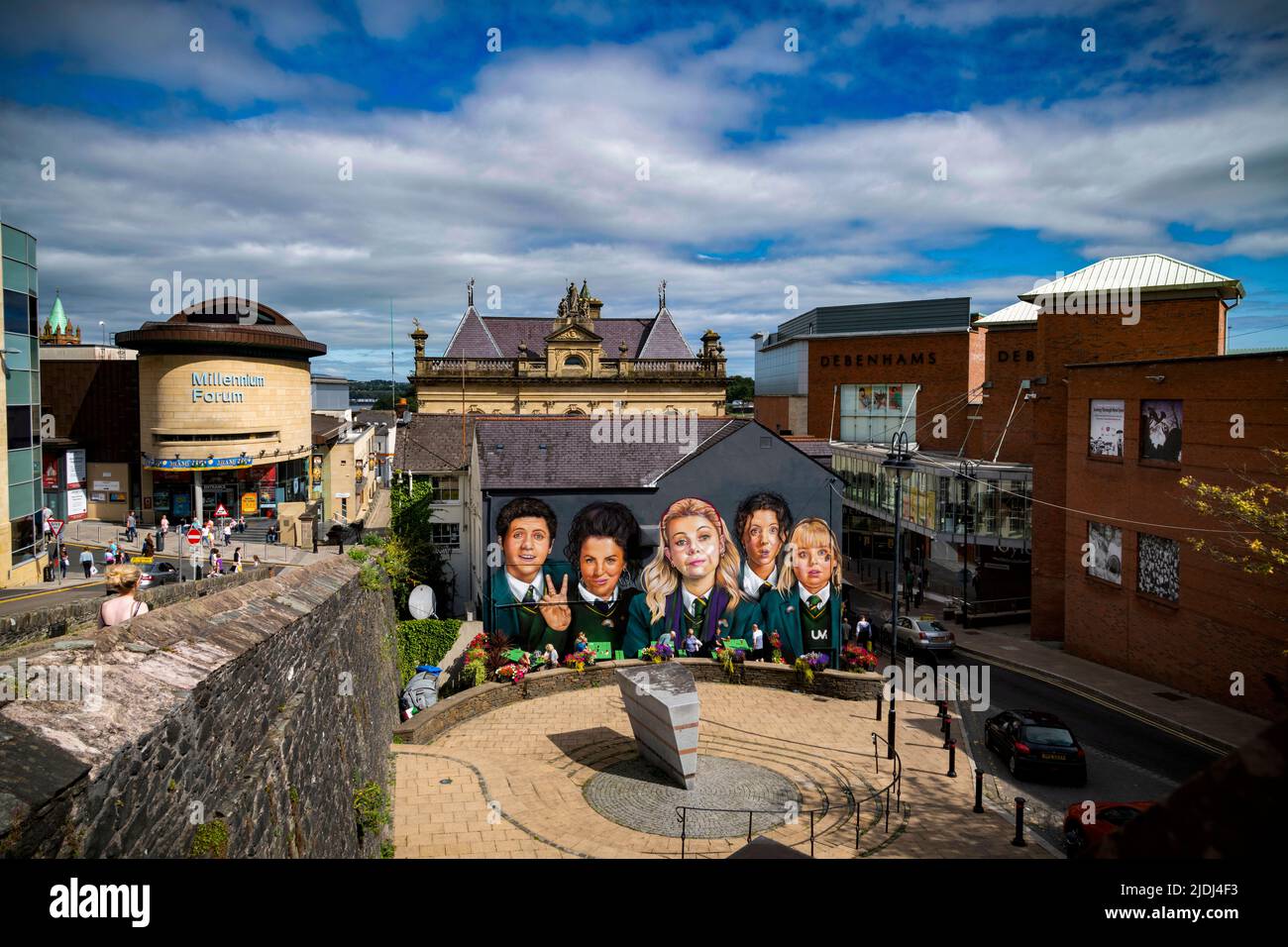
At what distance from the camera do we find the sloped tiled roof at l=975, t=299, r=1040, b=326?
49.5 metres

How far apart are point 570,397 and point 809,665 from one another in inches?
1544

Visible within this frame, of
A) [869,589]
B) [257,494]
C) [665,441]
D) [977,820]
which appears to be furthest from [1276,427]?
[257,494]

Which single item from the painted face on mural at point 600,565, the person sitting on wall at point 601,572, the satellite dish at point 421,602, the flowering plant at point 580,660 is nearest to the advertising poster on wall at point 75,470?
Answer: the satellite dish at point 421,602

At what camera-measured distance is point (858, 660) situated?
81.6ft

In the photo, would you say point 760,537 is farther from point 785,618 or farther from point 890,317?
point 890,317

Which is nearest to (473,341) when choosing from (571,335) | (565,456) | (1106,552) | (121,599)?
(571,335)

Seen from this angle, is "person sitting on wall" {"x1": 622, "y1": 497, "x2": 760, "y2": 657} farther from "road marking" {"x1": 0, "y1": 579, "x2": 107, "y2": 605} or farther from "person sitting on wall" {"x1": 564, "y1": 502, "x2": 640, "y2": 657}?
"road marking" {"x1": 0, "y1": 579, "x2": 107, "y2": 605}

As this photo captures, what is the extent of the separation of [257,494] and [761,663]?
38180 mm

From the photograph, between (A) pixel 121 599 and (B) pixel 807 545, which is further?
(B) pixel 807 545

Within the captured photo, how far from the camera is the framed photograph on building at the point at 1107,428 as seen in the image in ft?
91.2

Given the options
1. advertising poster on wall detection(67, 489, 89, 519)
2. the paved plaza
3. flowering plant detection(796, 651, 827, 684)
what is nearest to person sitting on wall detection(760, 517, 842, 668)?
flowering plant detection(796, 651, 827, 684)

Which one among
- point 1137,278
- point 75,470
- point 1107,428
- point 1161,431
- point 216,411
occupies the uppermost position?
point 1137,278
